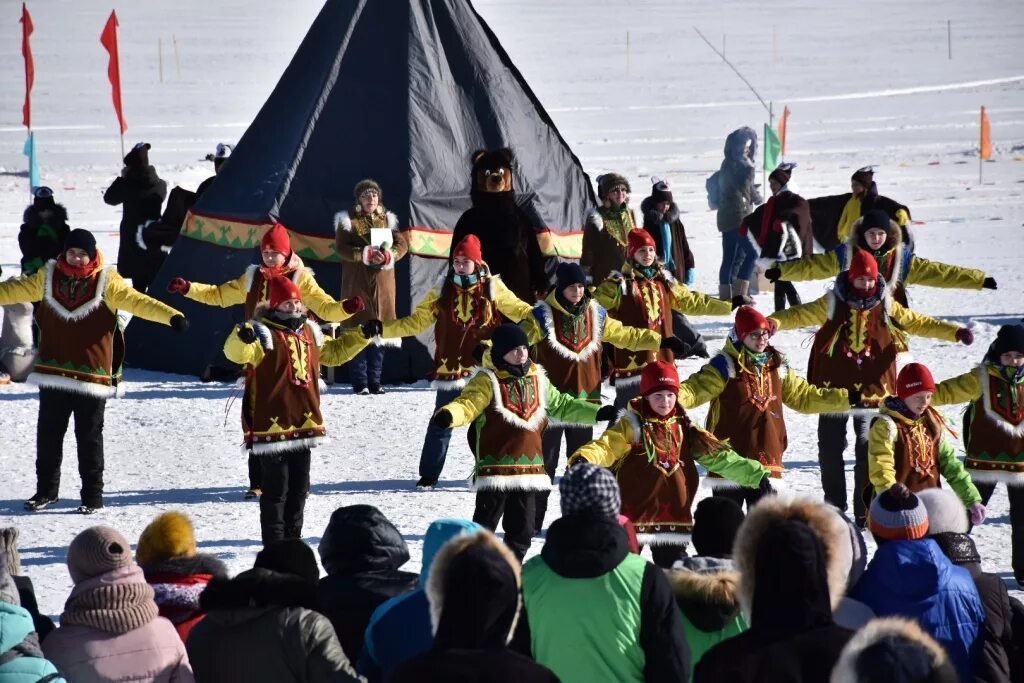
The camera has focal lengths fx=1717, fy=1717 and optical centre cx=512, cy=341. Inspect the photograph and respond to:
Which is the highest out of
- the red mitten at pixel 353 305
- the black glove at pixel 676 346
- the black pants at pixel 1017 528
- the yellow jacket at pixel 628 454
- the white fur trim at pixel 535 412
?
the red mitten at pixel 353 305

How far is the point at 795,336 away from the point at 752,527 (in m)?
9.56

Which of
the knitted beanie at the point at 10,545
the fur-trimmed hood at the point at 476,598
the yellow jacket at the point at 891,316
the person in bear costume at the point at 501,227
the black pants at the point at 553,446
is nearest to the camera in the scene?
the fur-trimmed hood at the point at 476,598

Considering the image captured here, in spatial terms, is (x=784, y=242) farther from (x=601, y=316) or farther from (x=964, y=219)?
(x=964, y=219)

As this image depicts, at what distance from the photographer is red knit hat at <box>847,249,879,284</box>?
8430mm

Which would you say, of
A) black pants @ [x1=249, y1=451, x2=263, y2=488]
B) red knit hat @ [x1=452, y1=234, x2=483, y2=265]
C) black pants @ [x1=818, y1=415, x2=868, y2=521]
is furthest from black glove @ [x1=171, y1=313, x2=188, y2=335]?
black pants @ [x1=818, y1=415, x2=868, y2=521]


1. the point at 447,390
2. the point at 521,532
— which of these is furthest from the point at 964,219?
the point at 521,532

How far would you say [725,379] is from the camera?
7625mm

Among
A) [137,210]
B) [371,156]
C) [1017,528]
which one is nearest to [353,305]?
[1017,528]

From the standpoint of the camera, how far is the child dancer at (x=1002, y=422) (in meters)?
7.58

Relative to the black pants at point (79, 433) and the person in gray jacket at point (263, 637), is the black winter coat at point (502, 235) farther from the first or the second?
the person in gray jacket at point (263, 637)

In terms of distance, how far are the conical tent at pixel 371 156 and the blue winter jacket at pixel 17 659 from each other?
7.60 meters

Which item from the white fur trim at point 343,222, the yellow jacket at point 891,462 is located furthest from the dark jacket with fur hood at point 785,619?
the white fur trim at point 343,222

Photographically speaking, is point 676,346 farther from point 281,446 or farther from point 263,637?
point 263,637

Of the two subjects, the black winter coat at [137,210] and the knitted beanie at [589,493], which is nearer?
the knitted beanie at [589,493]
